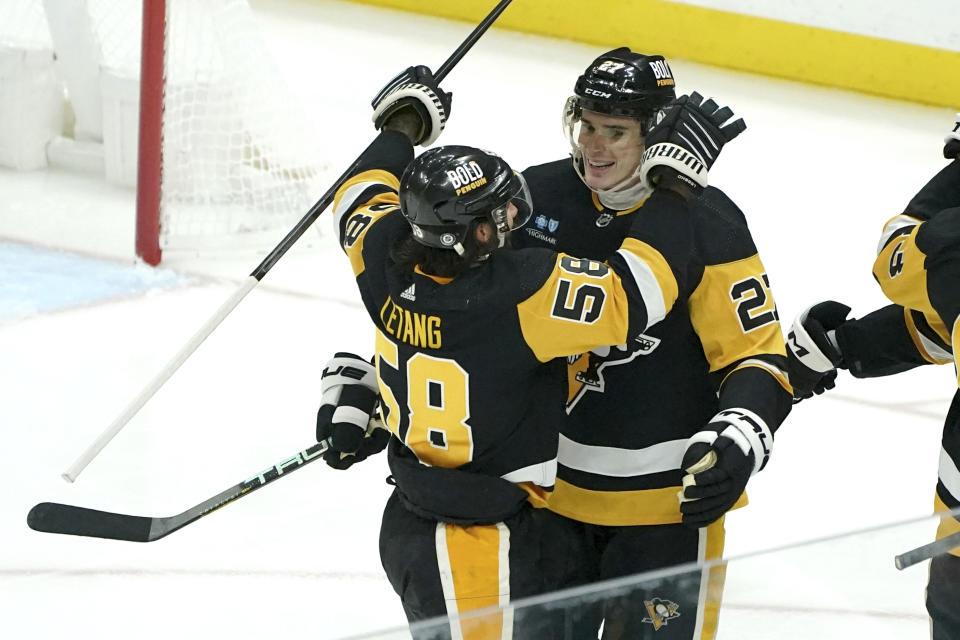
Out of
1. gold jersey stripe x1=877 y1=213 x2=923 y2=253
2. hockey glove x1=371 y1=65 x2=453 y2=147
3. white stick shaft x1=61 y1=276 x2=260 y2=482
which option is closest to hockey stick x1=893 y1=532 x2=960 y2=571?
gold jersey stripe x1=877 y1=213 x2=923 y2=253

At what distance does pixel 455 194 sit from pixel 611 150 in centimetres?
33

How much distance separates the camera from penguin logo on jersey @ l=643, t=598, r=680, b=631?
1544mm

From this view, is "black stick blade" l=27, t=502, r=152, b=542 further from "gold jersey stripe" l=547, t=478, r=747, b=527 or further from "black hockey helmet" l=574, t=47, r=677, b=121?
"black hockey helmet" l=574, t=47, r=677, b=121

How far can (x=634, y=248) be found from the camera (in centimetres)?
178

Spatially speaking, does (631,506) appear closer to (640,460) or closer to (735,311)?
(640,460)

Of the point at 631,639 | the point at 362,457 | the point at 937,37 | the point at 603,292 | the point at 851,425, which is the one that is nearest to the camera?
the point at 631,639

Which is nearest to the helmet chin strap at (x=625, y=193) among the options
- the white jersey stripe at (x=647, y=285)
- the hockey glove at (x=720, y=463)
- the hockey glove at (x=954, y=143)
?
the white jersey stripe at (x=647, y=285)

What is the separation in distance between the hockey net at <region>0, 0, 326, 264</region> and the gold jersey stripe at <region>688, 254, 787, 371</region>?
2818 millimetres

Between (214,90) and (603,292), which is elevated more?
(214,90)

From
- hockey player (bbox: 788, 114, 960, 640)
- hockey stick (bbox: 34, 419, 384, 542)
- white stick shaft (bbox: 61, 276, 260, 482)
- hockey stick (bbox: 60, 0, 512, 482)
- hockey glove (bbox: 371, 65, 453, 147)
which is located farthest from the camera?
white stick shaft (bbox: 61, 276, 260, 482)

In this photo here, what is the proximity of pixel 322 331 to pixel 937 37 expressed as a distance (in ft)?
12.6

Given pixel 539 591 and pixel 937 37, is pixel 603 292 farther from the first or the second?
pixel 937 37

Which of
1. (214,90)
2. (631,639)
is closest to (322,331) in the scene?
(214,90)

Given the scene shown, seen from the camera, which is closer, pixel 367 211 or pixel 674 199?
pixel 674 199
